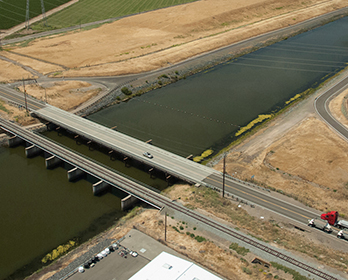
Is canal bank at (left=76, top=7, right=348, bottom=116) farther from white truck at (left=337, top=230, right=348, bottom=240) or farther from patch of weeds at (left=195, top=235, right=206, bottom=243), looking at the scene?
white truck at (left=337, top=230, right=348, bottom=240)

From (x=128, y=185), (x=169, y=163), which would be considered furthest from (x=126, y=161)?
(x=128, y=185)

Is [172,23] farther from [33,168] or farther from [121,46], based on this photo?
[33,168]

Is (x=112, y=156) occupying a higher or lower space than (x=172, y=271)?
lower

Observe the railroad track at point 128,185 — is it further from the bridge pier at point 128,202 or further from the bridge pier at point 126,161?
the bridge pier at point 126,161

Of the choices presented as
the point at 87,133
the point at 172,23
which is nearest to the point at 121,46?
the point at 172,23

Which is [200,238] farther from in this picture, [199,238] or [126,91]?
[126,91]

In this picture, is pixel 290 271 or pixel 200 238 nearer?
pixel 290 271
